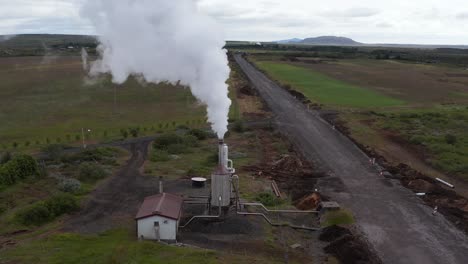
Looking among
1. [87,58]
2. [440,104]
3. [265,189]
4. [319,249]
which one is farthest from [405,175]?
[87,58]

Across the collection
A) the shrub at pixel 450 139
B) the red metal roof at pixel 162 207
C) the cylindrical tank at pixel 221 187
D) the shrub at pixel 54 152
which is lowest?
the shrub at pixel 54 152

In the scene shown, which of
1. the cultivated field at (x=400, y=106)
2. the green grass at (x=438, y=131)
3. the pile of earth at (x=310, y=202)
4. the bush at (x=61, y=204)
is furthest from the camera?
the cultivated field at (x=400, y=106)

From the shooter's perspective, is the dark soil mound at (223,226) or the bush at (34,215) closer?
the dark soil mound at (223,226)

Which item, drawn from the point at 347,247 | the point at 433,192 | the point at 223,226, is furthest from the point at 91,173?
the point at 433,192

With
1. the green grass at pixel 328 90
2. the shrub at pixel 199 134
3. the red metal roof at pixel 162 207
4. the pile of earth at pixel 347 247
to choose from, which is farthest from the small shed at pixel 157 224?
the green grass at pixel 328 90

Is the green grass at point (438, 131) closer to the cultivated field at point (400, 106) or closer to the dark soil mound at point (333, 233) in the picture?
the cultivated field at point (400, 106)

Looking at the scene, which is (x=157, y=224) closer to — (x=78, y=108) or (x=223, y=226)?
(x=223, y=226)

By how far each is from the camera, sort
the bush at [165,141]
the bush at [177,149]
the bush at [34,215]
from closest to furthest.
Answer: the bush at [34,215]
the bush at [177,149]
the bush at [165,141]
